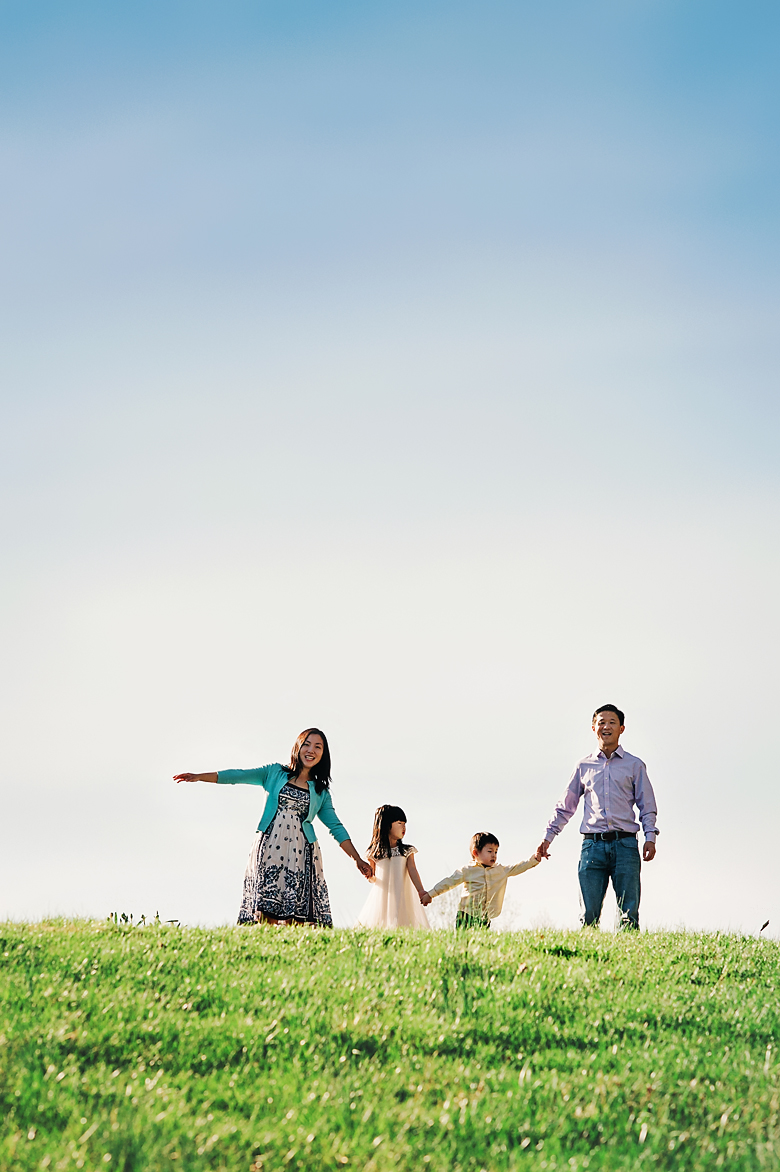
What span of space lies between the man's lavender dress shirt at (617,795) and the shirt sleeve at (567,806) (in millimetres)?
150

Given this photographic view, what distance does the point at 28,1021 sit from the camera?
6.55 meters

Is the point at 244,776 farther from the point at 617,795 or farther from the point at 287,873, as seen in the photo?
the point at 617,795

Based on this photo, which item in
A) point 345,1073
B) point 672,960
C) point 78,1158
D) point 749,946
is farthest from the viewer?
point 749,946

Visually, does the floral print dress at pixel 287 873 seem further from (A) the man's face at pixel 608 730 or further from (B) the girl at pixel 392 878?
(A) the man's face at pixel 608 730

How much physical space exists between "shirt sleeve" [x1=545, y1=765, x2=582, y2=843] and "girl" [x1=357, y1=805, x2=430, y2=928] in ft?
7.01

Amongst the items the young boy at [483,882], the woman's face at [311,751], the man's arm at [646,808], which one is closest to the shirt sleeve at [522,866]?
the young boy at [483,882]

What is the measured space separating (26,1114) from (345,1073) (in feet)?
6.26

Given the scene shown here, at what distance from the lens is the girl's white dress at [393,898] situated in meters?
14.4

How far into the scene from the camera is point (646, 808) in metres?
13.9

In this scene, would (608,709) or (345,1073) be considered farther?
(608,709)

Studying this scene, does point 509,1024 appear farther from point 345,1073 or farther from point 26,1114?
point 26,1114

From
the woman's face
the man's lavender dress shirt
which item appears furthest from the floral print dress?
the man's lavender dress shirt

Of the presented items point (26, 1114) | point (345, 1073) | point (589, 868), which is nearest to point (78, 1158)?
point (26, 1114)

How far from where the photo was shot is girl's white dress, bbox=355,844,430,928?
567 inches
